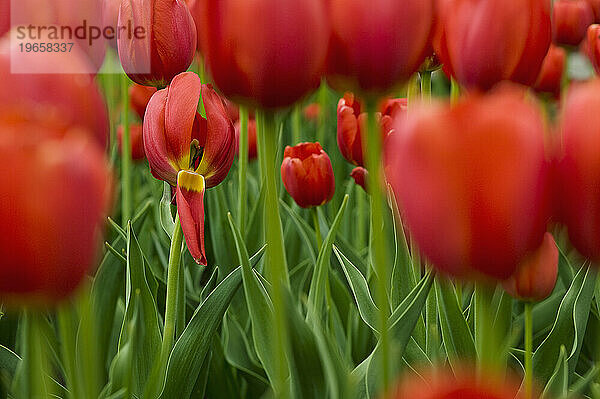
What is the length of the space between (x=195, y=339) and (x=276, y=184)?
5.5 inches

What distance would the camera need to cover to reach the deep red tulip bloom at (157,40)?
19.5 inches

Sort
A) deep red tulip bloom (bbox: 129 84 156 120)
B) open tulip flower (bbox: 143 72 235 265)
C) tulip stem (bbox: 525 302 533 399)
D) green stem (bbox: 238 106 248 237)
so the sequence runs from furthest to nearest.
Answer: deep red tulip bloom (bbox: 129 84 156 120)
green stem (bbox: 238 106 248 237)
open tulip flower (bbox: 143 72 235 265)
tulip stem (bbox: 525 302 533 399)

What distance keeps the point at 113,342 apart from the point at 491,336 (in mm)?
450

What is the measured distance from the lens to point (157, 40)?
500 millimetres

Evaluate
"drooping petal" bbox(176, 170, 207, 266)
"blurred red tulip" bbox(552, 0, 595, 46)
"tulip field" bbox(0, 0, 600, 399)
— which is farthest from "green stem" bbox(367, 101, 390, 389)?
"blurred red tulip" bbox(552, 0, 595, 46)

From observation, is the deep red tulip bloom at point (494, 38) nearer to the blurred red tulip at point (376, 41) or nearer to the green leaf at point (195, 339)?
the blurred red tulip at point (376, 41)

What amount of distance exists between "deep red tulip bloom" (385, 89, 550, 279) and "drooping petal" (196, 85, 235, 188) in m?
0.27

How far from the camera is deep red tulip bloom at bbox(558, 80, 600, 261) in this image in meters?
0.22

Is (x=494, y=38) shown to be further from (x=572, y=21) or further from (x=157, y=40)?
(x=572, y=21)

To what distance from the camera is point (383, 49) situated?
287mm

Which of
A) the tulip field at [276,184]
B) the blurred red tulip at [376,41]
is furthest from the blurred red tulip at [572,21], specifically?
the blurred red tulip at [376,41]

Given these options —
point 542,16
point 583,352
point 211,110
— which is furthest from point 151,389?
point 583,352

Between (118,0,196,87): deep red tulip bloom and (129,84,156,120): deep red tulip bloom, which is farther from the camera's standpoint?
(129,84,156,120): deep red tulip bloom

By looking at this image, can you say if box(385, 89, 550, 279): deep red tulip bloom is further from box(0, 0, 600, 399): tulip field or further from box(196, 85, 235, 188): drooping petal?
box(196, 85, 235, 188): drooping petal
